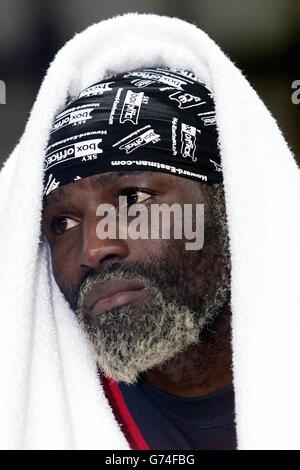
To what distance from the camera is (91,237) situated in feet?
2.70

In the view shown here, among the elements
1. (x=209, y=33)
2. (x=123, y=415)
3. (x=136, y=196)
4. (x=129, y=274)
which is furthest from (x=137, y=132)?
(x=209, y=33)

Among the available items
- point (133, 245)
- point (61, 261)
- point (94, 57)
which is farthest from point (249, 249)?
point (94, 57)

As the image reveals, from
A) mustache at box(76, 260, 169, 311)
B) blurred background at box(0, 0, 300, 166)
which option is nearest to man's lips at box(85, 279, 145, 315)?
mustache at box(76, 260, 169, 311)

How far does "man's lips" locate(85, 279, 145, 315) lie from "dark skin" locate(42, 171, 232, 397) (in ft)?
0.08

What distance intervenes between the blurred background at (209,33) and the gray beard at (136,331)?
80cm

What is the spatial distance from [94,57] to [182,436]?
54cm

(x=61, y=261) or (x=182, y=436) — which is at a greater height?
(x=61, y=261)

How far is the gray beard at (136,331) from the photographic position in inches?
31.3

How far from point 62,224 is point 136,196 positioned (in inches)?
Result: 4.5

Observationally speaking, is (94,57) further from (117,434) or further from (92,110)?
(117,434)

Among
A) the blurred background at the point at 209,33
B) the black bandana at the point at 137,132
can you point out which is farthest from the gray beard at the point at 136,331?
the blurred background at the point at 209,33

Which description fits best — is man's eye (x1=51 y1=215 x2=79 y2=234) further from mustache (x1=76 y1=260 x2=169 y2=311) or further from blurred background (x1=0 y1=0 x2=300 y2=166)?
blurred background (x1=0 y1=0 x2=300 y2=166)
